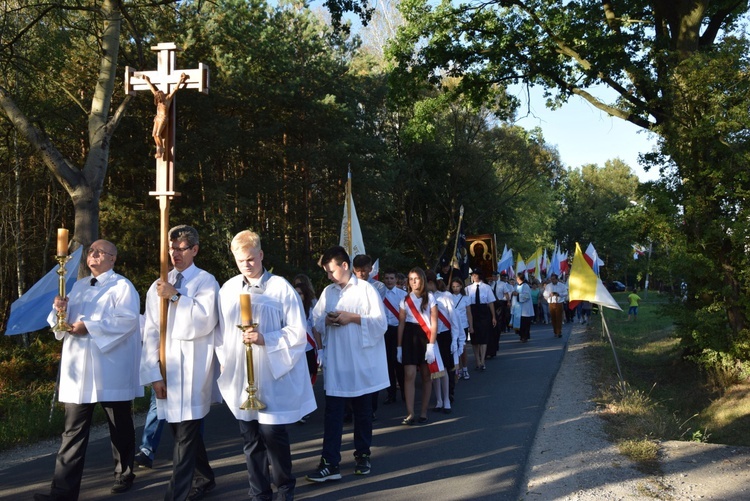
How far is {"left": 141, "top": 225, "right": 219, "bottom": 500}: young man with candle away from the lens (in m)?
5.03

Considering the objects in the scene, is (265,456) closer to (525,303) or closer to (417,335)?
(417,335)

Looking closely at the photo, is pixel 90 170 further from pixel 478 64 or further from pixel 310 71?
pixel 310 71

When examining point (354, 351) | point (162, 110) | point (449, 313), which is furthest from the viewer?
point (449, 313)

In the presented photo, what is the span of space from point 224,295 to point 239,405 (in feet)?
2.40

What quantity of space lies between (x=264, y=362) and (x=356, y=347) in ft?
5.53

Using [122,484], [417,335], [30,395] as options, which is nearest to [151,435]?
[122,484]

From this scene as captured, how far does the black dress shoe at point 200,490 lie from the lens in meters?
5.91

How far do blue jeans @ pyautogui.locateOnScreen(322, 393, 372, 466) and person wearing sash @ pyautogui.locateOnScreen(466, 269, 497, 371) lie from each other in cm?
770

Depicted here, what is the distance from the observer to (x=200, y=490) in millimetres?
5965

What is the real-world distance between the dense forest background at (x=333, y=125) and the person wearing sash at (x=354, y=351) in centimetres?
724

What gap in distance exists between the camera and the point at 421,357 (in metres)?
9.20

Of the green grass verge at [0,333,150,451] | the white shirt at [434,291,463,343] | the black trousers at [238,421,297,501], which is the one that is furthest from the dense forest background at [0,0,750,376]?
the black trousers at [238,421,297,501]

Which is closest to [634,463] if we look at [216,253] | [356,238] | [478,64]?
[356,238]

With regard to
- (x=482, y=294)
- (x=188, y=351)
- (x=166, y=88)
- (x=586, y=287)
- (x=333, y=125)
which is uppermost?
(x=333, y=125)
